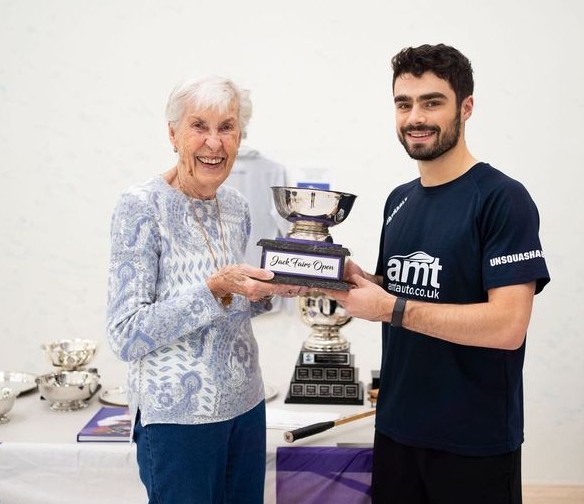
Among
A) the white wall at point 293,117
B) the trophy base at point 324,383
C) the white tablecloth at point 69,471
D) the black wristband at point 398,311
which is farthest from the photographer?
the white wall at point 293,117

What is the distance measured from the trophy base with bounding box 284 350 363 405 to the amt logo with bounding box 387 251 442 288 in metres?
0.58

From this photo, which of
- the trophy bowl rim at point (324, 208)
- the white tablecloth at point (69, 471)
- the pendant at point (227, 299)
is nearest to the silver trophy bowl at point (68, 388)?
the white tablecloth at point (69, 471)

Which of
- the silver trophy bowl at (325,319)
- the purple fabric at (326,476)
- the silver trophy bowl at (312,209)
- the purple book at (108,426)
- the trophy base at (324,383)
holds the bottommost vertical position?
the purple fabric at (326,476)

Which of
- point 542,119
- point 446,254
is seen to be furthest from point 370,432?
point 542,119

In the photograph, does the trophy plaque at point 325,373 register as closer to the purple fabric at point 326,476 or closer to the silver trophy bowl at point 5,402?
the purple fabric at point 326,476

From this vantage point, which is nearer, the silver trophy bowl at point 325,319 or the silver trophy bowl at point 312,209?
the silver trophy bowl at point 312,209

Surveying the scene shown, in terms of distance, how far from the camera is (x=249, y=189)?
344cm

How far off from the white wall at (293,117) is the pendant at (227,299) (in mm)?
2166

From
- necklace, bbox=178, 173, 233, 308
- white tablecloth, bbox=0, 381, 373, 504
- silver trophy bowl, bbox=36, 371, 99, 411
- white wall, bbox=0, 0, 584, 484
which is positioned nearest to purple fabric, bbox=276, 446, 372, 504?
white tablecloth, bbox=0, 381, 373, 504

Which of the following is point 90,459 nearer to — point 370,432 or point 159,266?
point 159,266

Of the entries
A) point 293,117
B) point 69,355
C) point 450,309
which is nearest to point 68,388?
point 69,355

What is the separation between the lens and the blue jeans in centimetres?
129

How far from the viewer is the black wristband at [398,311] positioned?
1402mm

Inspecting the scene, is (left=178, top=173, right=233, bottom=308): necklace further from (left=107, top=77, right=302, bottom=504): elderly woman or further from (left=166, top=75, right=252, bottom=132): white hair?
(left=166, top=75, right=252, bottom=132): white hair
